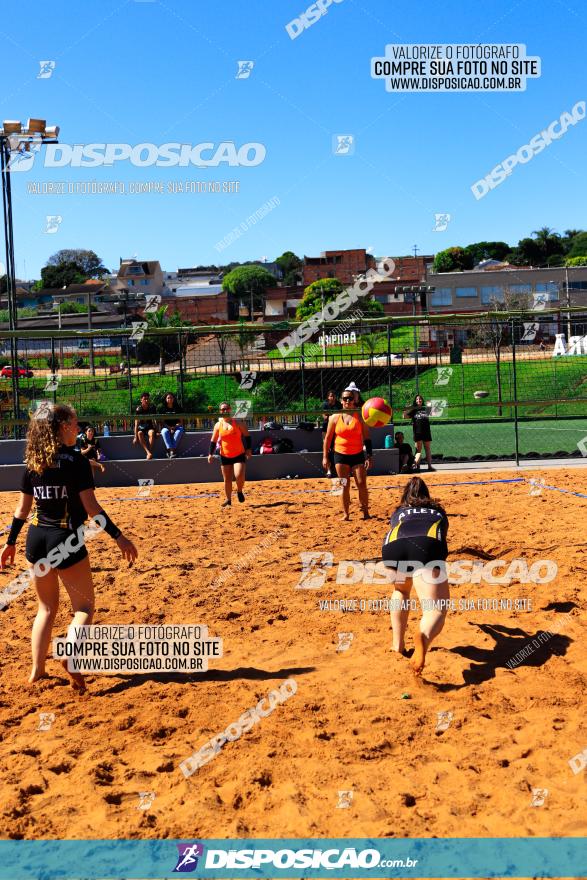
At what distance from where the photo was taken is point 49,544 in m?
5.40

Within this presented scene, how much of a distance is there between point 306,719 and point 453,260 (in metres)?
91.8

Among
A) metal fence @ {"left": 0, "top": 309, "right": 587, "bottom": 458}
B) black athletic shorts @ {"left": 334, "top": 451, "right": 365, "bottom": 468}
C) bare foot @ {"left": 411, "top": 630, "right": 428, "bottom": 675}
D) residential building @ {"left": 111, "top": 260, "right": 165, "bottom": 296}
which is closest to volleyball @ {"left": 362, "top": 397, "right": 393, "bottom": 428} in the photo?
black athletic shorts @ {"left": 334, "top": 451, "right": 365, "bottom": 468}

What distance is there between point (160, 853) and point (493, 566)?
5.13 meters

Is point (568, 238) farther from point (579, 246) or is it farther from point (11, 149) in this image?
point (11, 149)

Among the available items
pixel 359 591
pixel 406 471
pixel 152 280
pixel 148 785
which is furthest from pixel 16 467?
pixel 152 280

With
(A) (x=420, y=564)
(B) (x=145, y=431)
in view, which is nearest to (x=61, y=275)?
(B) (x=145, y=431)

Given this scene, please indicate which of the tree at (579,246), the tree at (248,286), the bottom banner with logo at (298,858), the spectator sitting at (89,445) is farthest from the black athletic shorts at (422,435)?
the tree at (579,246)

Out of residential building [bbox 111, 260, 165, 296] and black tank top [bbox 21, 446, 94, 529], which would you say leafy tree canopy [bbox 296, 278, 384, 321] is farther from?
black tank top [bbox 21, 446, 94, 529]

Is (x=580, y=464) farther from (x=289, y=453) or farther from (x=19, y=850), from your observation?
(x=19, y=850)

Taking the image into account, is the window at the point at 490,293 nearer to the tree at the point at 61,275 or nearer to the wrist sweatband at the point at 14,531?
the wrist sweatband at the point at 14,531

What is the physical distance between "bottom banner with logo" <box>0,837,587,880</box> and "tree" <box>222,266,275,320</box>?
270ft

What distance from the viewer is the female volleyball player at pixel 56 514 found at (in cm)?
543

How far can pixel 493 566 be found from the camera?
8031mm

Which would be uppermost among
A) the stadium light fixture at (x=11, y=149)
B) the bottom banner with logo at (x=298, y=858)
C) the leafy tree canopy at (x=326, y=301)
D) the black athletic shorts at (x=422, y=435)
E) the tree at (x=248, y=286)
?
the tree at (x=248, y=286)
